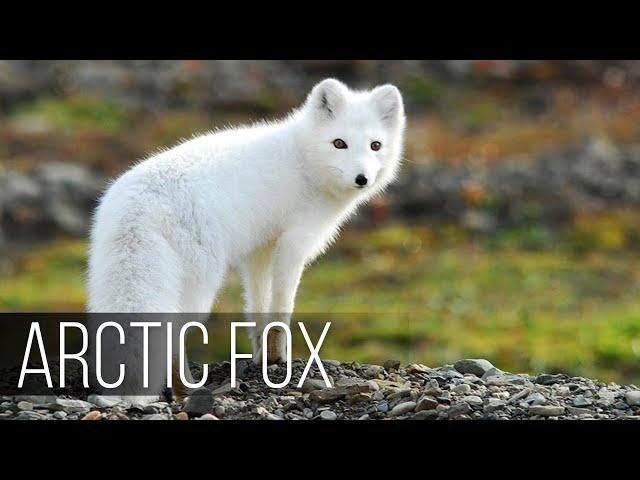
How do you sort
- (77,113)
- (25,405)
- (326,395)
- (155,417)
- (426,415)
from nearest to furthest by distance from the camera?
(155,417) < (426,415) < (25,405) < (326,395) < (77,113)

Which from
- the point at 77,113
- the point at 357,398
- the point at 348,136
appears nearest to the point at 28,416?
the point at 357,398

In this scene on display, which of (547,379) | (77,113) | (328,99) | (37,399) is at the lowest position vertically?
(37,399)

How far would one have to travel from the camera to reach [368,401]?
8211 mm

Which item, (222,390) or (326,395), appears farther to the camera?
(222,390)

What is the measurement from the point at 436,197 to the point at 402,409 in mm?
16256

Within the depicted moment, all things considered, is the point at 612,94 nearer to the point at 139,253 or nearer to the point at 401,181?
the point at 401,181

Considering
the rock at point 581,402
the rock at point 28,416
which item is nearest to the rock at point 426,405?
the rock at point 581,402

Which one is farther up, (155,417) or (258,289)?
(258,289)

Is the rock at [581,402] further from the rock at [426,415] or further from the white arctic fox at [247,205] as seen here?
the white arctic fox at [247,205]

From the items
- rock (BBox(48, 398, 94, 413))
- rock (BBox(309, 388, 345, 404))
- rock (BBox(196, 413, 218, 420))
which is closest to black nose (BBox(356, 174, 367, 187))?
rock (BBox(309, 388, 345, 404))

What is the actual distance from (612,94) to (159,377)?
80.1ft

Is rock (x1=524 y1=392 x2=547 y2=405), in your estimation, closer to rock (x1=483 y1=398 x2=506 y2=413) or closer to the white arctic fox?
rock (x1=483 y1=398 x2=506 y2=413)

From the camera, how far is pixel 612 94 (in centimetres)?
2972

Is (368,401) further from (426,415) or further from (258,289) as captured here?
(258,289)
